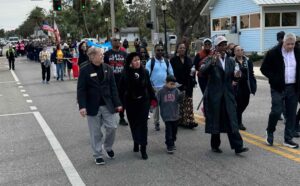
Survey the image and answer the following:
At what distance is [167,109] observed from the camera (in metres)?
7.56

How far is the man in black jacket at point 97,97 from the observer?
670cm

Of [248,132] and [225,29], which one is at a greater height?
[225,29]

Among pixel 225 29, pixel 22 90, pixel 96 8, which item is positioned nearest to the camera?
pixel 22 90

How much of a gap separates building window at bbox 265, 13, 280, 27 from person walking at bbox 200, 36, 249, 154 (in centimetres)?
2313

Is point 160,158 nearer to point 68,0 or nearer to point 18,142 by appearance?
point 18,142

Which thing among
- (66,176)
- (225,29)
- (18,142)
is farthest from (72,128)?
(225,29)

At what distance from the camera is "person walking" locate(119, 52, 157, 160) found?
7.13 m

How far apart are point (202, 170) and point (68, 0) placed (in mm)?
57440

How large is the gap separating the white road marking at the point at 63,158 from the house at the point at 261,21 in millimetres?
21040

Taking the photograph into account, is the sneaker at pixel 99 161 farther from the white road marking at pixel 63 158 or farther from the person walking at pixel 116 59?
the person walking at pixel 116 59

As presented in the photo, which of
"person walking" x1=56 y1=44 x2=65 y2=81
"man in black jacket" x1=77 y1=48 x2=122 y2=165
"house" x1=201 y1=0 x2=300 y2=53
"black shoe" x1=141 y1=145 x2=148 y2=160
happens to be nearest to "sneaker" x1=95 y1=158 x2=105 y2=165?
"man in black jacket" x1=77 y1=48 x2=122 y2=165

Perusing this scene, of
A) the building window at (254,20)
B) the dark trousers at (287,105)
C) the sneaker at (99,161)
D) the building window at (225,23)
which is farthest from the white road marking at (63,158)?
the building window at (225,23)

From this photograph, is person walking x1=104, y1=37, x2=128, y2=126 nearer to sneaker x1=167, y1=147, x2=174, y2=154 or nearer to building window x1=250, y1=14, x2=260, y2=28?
sneaker x1=167, y1=147, x2=174, y2=154

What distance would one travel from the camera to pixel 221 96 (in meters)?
6.90
